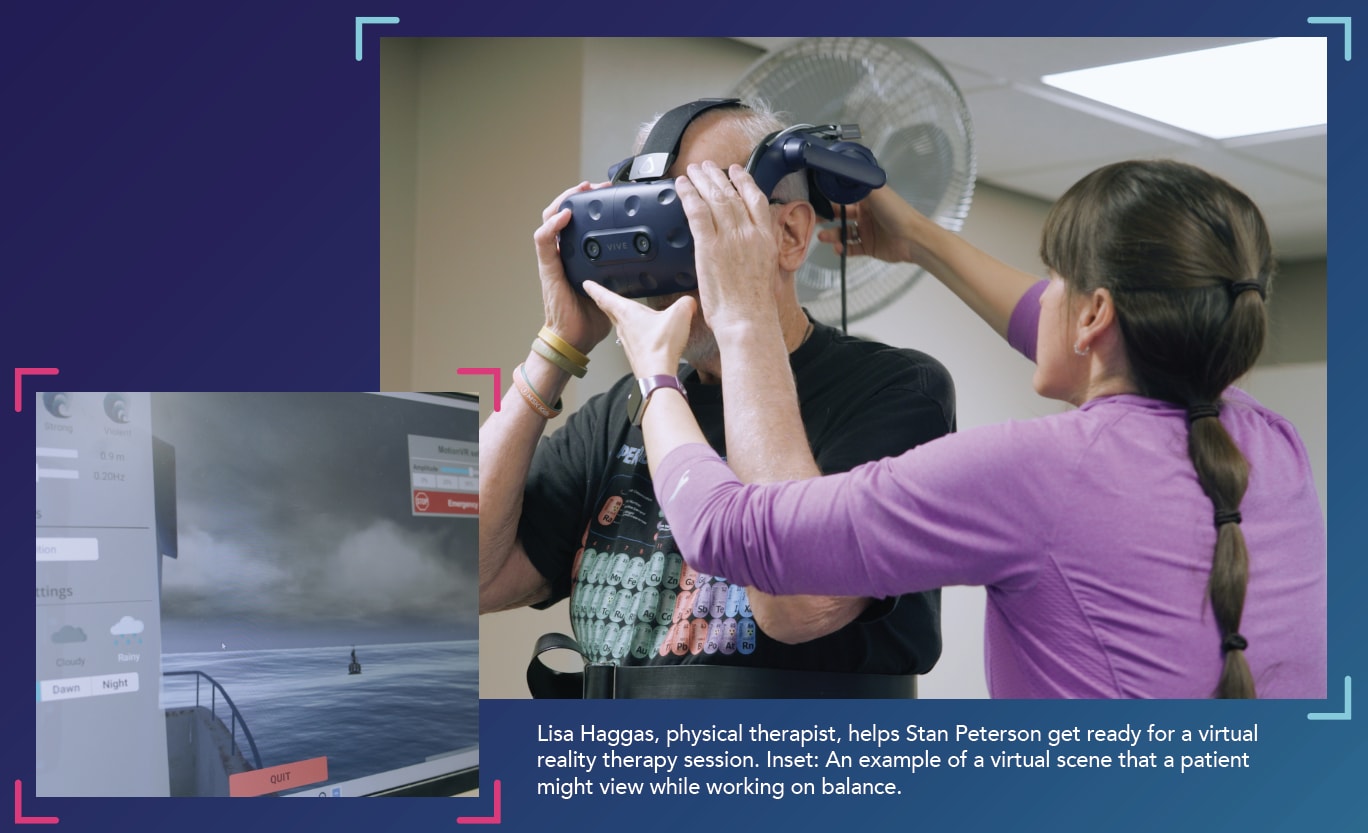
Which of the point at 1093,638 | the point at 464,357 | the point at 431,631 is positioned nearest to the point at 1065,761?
the point at 1093,638

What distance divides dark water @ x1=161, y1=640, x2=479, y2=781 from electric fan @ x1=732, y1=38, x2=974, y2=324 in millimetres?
555

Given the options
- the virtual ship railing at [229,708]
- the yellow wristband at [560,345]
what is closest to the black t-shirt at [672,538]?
the yellow wristband at [560,345]

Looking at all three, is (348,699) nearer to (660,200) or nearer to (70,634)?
(70,634)

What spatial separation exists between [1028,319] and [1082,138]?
736 mm

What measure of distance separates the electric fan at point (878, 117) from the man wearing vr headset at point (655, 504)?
0.19 ft

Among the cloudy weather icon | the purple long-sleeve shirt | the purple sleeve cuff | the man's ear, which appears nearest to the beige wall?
the purple sleeve cuff

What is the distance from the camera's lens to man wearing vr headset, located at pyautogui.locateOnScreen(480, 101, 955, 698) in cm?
109

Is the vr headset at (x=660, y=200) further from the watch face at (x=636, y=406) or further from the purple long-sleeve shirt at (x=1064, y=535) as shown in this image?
the purple long-sleeve shirt at (x=1064, y=535)

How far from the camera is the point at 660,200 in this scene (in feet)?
3.54

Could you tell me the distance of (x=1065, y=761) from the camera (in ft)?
3.79

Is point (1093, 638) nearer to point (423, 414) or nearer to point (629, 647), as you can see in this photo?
point (629, 647)

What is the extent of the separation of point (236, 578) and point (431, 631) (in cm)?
19

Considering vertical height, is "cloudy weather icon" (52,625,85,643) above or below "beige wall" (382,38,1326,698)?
below

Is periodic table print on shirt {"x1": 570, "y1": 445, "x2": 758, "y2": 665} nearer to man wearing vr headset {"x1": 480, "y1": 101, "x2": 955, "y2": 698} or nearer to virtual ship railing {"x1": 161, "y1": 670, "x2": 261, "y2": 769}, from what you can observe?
man wearing vr headset {"x1": 480, "y1": 101, "x2": 955, "y2": 698}
